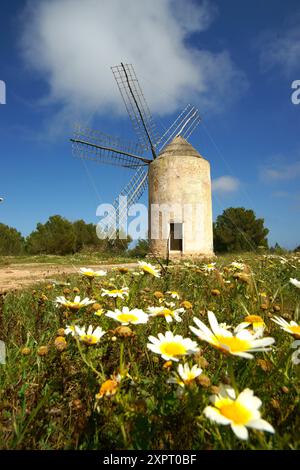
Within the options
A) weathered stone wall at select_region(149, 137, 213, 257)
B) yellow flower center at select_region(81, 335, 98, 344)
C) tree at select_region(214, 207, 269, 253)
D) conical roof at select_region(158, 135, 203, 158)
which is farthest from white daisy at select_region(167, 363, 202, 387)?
tree at select_region(214, 207, 269, 253)

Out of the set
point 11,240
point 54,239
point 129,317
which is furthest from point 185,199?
point 11,240

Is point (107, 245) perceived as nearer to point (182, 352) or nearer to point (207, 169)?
point (207, 169)

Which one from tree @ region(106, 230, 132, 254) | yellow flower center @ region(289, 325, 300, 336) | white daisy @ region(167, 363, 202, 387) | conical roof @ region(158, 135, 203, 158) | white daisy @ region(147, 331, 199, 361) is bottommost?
white daisy @ region(167, 363, 202, 387)

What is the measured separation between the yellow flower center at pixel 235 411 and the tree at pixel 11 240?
29272 millimetres

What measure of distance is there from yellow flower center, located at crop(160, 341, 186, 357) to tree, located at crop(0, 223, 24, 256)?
29022mm

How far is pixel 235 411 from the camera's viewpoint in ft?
2.01

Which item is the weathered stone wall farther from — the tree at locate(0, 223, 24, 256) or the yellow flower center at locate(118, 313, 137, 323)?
the tree at locate(0, 223, 24, 256)

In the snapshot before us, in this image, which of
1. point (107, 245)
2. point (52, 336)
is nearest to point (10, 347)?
point (52, 336)

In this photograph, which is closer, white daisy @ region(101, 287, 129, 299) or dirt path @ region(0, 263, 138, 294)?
white daisy @ region(101, 287, 129, 299)

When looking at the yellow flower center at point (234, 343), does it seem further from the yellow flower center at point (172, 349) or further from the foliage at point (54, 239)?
the foliage at point (54, 239)

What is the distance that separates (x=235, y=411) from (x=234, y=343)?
0.49ft

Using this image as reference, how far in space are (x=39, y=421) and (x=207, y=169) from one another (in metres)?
12.8

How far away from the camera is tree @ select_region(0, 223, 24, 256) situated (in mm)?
27922

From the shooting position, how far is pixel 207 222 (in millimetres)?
12844
